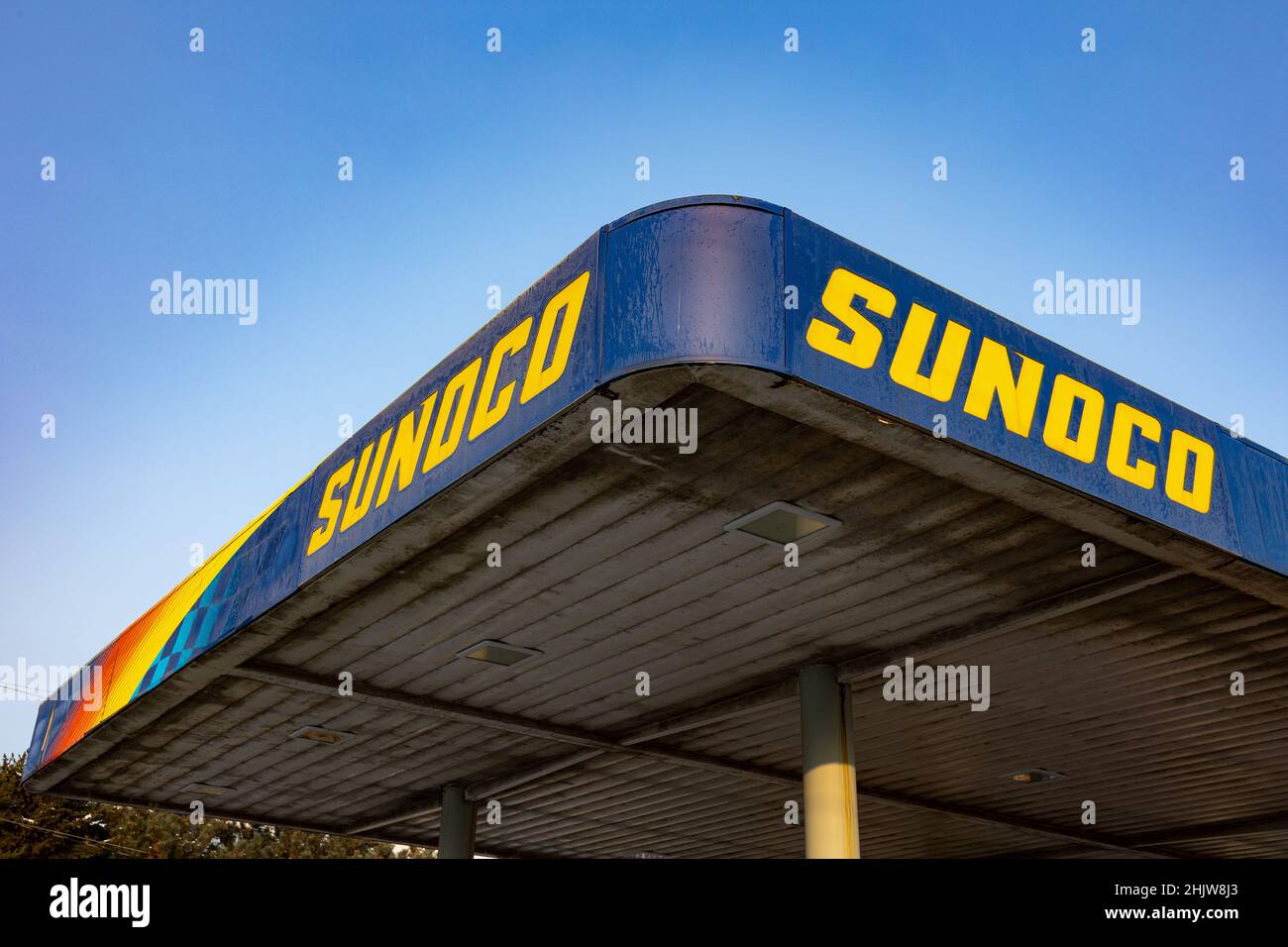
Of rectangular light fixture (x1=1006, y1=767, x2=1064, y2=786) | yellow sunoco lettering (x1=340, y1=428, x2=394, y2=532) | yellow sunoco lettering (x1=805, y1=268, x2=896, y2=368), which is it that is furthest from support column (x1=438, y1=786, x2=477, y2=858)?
yellow sunoco lettering (x1=805, y1=268, x2=896, y2=368)

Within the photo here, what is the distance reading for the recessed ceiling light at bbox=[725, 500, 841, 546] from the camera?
8.48 metres

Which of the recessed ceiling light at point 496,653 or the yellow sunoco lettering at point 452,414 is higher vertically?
the yellow sunoco lettering at point 452,414

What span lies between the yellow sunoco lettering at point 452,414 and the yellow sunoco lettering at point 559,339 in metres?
0.79

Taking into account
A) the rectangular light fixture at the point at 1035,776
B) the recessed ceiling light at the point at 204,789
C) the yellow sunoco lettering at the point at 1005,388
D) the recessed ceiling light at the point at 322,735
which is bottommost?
the rectangular light fixture at the point at 1035,776

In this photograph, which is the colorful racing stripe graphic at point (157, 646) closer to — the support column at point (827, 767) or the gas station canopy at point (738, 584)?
the gas station canopy at point (738, 584)

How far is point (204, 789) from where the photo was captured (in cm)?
1642

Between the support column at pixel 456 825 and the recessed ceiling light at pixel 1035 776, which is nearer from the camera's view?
the recessed ceiling light at pixel 1035 776

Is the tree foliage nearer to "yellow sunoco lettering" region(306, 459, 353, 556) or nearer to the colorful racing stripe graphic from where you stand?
the colorful racing stripe graphic

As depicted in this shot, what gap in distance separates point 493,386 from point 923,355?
2946mm

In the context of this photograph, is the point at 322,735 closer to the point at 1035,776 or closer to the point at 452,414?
the point at 452,414

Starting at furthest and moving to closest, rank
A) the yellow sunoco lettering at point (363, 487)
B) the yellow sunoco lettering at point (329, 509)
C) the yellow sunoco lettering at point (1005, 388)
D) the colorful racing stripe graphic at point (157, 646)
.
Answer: the colorful racing stripe graphic at point (157, 646), the yellow sunoco lettering at point (329, 509), the yellow sunoco lettering at point (363, 487), the yellow sunoco lettering at point (1005, 388)

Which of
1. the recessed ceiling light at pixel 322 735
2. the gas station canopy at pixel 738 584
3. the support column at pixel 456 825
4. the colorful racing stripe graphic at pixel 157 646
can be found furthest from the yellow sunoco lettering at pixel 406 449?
the support column at pixel 456 825

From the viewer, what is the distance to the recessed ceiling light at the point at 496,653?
438 inches

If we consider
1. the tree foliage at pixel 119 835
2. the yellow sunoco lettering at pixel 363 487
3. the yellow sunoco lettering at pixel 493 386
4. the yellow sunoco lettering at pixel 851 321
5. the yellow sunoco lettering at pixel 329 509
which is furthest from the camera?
the tree foliage at pixel 119 835
